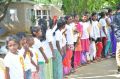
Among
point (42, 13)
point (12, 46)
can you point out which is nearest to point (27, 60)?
point (12, 46)

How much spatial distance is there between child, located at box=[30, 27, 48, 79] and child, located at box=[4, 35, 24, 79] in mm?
1422

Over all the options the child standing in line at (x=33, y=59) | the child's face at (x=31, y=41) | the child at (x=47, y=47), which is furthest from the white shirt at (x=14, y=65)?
the child at (x=47, y=47)

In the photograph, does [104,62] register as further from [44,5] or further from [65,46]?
[44,5]

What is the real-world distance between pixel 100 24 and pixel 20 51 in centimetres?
641

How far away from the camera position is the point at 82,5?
2341 centimetres

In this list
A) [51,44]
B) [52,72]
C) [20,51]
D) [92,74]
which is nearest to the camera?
[20,51]

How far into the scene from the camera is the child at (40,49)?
812cm

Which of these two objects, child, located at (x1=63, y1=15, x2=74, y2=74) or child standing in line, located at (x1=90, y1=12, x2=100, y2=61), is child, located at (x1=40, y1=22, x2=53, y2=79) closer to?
child, located at (x1=63, y1=15, x2=74, y2=74)

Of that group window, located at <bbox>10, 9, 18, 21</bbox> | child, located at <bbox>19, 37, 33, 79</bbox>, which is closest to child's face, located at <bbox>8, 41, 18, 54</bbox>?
child, located at <bbox>19, 37, 33, 79</bbox>

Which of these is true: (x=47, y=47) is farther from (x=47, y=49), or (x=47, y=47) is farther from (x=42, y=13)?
(x=42, y=13)

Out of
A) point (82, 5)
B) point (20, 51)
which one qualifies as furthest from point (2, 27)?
point (20, 51)

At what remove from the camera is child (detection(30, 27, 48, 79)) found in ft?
26.6

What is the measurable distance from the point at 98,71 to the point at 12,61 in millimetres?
5459

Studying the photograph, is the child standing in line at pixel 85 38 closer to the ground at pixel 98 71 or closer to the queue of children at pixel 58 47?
the queue of children at pixel 58 47
